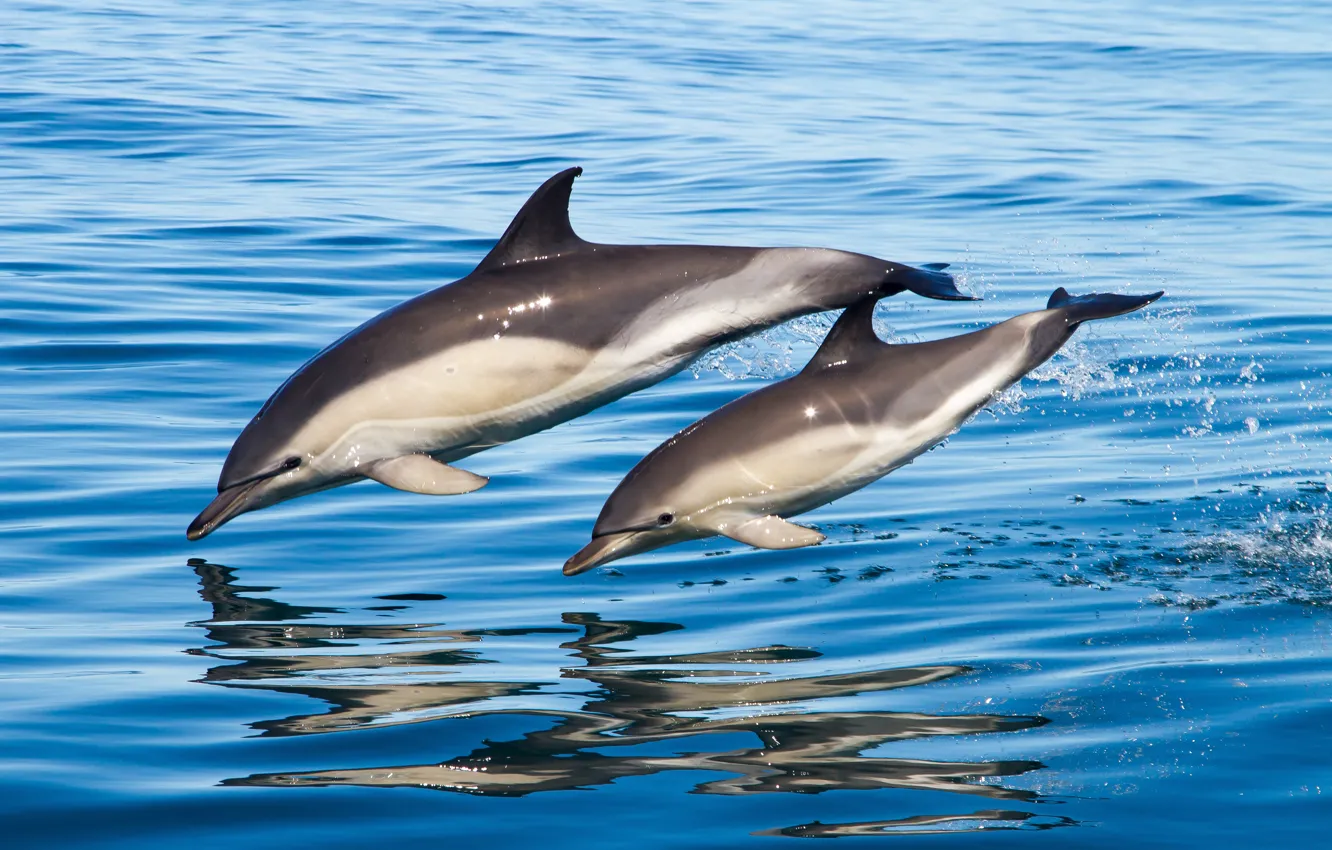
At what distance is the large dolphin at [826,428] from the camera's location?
6.93m

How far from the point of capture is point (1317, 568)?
7.86 m

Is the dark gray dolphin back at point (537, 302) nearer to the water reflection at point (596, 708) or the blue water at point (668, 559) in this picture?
the water reflection at point (596, 708)

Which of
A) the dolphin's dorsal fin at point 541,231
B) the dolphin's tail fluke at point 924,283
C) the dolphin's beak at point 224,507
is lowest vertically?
the dolphin's beak at point 224,507

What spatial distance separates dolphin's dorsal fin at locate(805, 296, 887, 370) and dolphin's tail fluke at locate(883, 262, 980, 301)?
188mm

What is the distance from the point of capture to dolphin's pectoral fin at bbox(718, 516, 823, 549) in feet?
23.0

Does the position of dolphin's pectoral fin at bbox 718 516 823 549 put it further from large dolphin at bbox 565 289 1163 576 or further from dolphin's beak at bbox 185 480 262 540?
dolphin's beak at bbox 185 480 262 540

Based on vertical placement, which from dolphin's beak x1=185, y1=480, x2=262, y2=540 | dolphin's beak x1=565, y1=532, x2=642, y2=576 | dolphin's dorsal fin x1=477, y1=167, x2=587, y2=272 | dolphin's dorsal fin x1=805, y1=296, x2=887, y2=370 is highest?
dolphin's dorsal fin x1=477, y1=167, x2=587, y2=272

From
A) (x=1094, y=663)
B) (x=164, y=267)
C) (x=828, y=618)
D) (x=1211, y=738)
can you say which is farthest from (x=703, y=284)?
(x=164, y=267)

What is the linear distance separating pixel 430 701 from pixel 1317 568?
4.00 metres

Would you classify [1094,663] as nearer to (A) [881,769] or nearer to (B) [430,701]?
(A) [881,769]

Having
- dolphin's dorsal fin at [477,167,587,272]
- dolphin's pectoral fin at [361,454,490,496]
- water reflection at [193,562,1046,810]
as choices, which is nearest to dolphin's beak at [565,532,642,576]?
water reflection at [193,562,1046,810]

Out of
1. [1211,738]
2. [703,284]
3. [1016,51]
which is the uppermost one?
[1016,51]

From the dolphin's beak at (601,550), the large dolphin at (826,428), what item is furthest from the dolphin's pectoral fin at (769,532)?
the dolphin's beak at (601,550)

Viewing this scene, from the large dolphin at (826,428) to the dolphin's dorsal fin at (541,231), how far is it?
0.92 m
